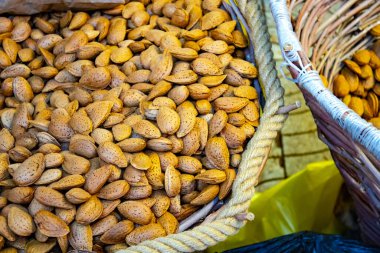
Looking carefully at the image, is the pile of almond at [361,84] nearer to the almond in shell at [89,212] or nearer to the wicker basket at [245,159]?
the wicker basket at [245,159]

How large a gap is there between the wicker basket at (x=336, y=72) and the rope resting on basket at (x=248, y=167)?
0.04 meters

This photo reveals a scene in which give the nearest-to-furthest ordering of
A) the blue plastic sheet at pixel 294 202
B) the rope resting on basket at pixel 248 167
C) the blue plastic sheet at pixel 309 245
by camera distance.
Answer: the rope resting on basket at pixel 248 167, the blue plastic sheet at pixel 309 245, the blue plastic sheet at pixel 294 202

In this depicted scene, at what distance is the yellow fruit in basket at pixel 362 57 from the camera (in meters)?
1.12

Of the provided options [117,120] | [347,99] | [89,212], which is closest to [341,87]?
[347,99]

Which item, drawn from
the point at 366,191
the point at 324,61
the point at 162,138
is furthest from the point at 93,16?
the point at 366,191

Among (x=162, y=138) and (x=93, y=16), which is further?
(x=93, y=16)

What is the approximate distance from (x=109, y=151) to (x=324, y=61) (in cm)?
53

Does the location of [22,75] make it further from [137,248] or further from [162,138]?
[137,248]

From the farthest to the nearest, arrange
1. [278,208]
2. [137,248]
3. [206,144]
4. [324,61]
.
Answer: [278,208], [324,61], [206,144], [137,248]

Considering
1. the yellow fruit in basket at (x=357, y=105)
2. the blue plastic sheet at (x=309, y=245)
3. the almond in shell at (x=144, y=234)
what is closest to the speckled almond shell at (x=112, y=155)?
the almond in shell at (x=144, y=234)

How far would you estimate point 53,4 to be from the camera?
3.30 ft

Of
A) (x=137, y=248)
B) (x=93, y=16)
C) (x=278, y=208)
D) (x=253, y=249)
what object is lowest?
Result: (x=278, y=208)

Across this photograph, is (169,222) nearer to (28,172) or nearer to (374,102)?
(28,172)

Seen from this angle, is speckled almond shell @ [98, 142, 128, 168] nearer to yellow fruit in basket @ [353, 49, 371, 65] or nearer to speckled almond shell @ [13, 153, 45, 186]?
speckled almond shell @ [13, 153, 45, 186]
